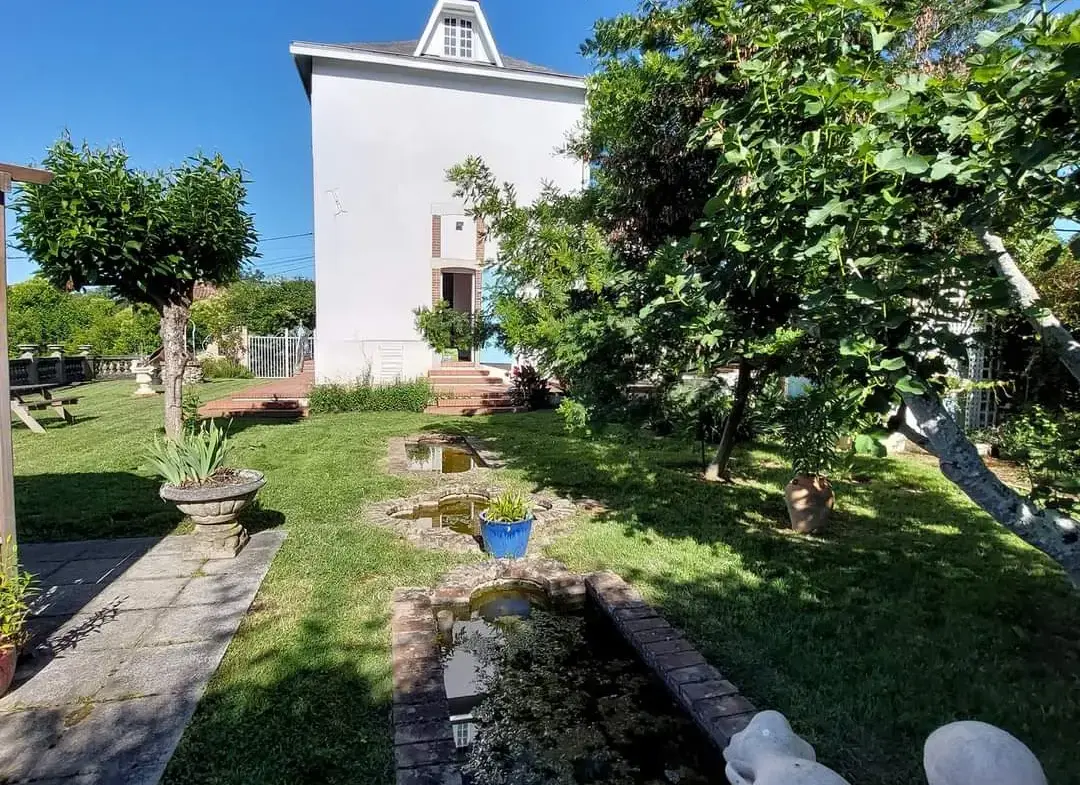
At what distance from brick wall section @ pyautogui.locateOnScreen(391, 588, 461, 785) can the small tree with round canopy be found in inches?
212

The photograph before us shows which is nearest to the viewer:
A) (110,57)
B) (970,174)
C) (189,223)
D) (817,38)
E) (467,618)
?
(970,174)

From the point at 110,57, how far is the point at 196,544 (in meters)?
16.4

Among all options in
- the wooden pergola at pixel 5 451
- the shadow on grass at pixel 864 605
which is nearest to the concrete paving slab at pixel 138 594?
the wooden pergola at pixel 5 451

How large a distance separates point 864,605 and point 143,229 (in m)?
7.50

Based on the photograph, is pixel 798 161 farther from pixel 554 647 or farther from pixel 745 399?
pixel 745 399

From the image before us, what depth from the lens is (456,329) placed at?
8.62m

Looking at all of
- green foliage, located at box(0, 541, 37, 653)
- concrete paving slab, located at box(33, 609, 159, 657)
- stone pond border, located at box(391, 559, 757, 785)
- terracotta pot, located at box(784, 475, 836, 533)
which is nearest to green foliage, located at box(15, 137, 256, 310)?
concrete paving slab, located at box(33, 609, 159, 657)

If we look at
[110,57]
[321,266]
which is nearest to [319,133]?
[321,266]

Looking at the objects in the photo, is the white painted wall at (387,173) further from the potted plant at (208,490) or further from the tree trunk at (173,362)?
the potted plant at (208,490)

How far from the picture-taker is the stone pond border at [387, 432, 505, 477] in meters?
7.20

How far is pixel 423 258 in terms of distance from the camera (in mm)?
13766

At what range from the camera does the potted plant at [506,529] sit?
4250mm

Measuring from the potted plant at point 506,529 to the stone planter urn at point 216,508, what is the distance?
1718 millimetres

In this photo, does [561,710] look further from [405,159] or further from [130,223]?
[405,159]
